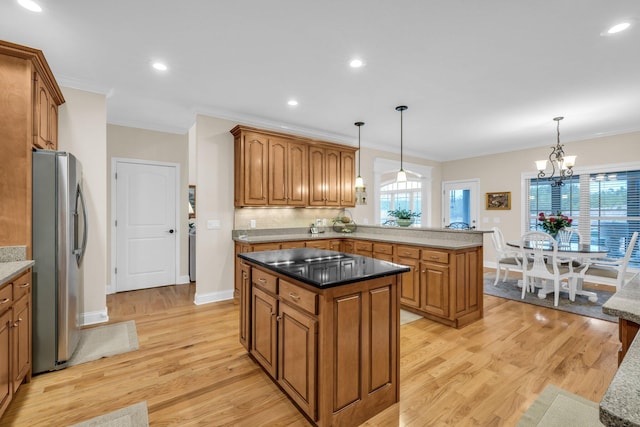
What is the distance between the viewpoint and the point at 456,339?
3.06m

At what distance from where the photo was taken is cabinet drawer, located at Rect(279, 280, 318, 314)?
5.69 ft

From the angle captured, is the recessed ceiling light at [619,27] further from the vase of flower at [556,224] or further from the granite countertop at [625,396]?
the vase of flower at [556,224]

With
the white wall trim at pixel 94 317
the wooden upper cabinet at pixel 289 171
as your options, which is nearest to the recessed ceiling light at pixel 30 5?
the wooden upper cabinet at pixel 289 171

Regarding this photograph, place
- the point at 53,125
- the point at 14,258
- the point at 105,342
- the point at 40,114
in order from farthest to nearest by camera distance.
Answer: the point at 53,125
the point at 105,342
the point at 40,114
the point at 14,258

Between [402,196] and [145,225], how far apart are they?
6.73m

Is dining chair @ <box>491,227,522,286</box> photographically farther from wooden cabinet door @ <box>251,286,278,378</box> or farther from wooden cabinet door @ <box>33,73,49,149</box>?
wooden cabinet door @ <box>33,73,49,149</box>

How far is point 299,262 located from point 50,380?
217 centimetres

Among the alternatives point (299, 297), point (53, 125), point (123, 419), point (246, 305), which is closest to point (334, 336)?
point (299, 297)

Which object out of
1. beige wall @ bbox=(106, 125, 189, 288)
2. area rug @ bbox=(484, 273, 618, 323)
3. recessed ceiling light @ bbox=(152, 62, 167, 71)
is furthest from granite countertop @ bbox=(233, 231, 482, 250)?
recessed ceiling light @ bbox=(152, 62, 167, 71)

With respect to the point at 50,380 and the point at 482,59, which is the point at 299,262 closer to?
the point at 50,380

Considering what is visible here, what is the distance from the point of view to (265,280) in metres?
2.25

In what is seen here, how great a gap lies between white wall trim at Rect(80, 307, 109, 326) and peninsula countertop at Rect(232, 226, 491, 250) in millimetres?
1787

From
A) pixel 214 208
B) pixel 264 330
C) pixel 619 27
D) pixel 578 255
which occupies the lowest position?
pixel 264 330

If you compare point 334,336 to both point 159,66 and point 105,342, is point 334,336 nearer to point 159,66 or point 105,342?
point 105,342
